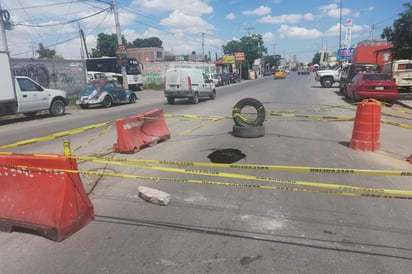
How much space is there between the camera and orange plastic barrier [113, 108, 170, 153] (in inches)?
320

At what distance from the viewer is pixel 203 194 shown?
5.42 meters

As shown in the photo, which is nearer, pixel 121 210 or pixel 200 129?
pixel 121 210

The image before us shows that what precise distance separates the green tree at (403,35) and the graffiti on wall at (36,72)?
2363 cm

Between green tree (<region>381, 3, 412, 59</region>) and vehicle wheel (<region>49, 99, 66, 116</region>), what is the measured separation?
19.4 m

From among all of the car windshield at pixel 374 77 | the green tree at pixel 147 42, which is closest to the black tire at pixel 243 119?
the car windshield at pixel 374 77

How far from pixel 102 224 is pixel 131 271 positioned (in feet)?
4.03

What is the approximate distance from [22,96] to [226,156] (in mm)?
11746

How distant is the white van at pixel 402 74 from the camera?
2086 centimetres

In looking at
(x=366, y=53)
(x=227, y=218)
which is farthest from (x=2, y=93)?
(x=366, y=53)

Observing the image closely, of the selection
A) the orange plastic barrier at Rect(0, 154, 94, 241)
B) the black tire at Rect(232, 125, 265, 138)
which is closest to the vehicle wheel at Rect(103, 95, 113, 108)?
the black tire at Rect(232, 125, 265, 138)

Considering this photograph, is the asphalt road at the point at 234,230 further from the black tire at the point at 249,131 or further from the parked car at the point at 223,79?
the parked car at the point at 223,79

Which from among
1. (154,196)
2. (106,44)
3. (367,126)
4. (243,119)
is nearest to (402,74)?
(243,119)

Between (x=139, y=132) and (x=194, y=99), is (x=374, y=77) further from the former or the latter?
(x=139, y=132)

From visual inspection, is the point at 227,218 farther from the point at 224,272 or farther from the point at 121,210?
the point at 121,210
